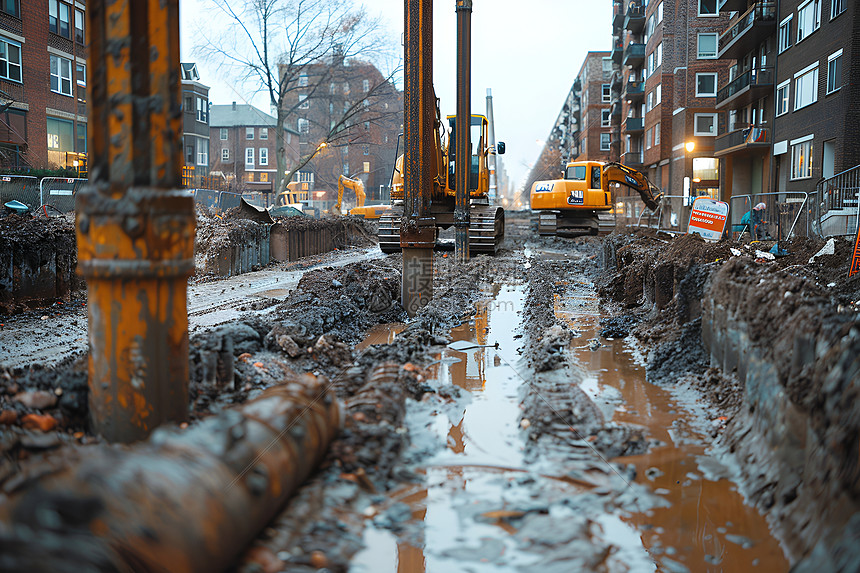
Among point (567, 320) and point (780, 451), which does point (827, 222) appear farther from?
point (780, 451)

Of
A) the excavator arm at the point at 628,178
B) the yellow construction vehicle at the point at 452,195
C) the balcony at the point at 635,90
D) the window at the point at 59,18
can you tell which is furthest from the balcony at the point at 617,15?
the yellow construction vehicle at the point at 452,195

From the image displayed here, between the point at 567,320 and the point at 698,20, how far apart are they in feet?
136

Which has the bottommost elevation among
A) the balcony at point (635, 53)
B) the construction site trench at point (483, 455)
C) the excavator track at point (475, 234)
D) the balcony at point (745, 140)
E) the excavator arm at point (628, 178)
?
the construction site trench at point (483, 455)

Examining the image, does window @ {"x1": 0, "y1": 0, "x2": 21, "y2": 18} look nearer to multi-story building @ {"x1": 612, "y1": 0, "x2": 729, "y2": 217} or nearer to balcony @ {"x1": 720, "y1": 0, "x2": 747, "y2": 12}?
balcony @ {"x1": 720, "y1": 0, "x2": 747, "y2": 12}

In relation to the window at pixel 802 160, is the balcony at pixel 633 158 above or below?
above

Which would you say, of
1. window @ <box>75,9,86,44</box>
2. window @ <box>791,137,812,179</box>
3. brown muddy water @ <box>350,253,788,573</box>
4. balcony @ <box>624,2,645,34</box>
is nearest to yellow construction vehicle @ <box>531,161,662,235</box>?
window @ <box>791,137,812,179</box>

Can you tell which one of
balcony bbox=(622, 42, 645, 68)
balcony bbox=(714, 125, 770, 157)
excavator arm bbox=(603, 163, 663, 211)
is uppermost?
balcony bbox=(622, 42, 645, 68)

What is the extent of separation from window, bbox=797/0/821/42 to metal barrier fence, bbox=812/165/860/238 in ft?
38.8

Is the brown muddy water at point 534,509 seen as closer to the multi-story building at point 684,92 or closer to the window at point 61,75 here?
the window at point 61,75

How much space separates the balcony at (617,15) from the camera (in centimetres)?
6341

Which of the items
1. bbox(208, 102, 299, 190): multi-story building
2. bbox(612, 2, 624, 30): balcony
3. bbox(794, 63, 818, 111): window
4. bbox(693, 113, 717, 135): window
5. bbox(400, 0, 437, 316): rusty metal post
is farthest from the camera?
bbox(208, 102, 299, 190): multi-story building

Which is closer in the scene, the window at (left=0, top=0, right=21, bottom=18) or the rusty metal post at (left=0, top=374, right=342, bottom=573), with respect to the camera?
the rusty metal post at (left=0, top=374, right=342, bottom=573)

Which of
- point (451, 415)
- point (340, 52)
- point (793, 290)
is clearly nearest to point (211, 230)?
point (451, 415)

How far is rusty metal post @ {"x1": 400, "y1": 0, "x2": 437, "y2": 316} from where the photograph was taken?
9641 mm
